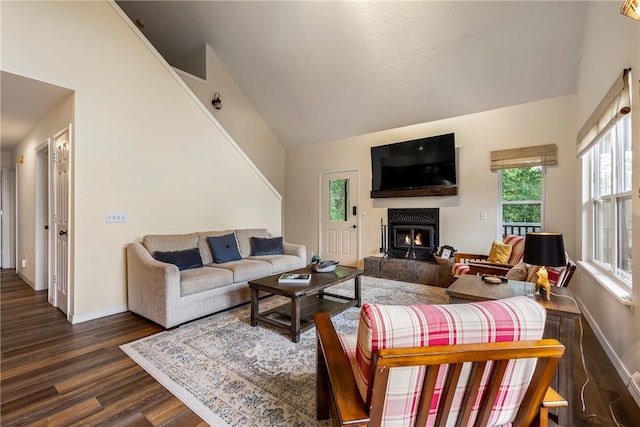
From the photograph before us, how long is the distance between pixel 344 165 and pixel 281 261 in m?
2.76

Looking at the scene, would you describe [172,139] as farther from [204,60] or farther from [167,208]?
[204,60]

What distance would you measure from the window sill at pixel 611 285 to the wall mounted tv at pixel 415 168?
196 centimetres

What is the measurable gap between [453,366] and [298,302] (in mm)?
1815

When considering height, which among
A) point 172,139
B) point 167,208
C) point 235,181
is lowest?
point 167,208

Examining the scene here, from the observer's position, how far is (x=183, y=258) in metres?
3.28

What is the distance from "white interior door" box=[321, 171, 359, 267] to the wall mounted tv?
0.59 m

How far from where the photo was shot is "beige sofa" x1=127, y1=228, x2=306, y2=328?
2.72 meters

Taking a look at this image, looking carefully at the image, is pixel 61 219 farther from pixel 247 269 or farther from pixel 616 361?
pixel 616 361

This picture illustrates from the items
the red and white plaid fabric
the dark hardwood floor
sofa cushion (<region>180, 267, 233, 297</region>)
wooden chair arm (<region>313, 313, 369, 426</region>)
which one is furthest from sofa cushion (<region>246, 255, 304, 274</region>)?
the red and white plaid fabric

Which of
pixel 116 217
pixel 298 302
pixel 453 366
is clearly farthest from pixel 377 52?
pixel 453 366

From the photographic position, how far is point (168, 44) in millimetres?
5707

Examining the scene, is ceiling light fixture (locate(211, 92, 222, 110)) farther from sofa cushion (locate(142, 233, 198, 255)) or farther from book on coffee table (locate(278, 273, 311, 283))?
book on coffee table (locate(278, 273, 311, 283))

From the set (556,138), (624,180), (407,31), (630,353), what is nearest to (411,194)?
(556,138)

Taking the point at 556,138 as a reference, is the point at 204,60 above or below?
above
